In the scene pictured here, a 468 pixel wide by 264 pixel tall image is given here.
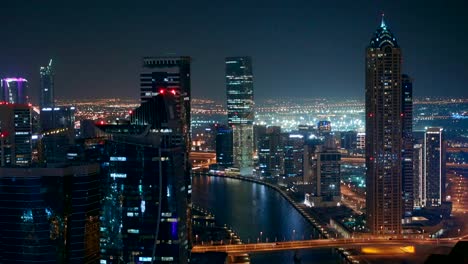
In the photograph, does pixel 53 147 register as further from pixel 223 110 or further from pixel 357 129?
pixel 223 110

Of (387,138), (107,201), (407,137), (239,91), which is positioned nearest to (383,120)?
(387,138)

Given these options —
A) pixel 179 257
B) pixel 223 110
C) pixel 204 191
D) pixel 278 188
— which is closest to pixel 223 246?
pixel 179 257

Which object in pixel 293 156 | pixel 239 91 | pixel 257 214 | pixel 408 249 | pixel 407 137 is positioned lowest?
pixel 408 249

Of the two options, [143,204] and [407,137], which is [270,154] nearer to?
[407,137]

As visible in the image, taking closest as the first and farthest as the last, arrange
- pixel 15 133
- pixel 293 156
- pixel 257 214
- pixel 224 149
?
pixel 257 214, pixel 15 133, pixel 293 156, pixel 224 149

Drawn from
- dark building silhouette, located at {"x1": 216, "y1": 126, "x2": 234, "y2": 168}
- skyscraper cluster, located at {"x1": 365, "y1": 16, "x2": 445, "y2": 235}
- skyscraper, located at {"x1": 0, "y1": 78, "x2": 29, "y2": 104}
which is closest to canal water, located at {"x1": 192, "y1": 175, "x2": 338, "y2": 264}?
skyscraper cluster, located at {"x1": 365, "y1": 16, "x2": 445, "y2": 235}

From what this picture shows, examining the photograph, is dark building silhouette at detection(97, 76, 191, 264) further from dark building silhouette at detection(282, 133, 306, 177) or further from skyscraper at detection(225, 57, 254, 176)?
skyscraper at detection(225, 57, 254, 176)
